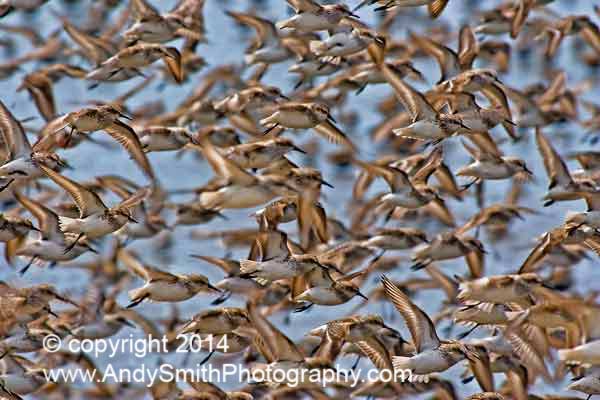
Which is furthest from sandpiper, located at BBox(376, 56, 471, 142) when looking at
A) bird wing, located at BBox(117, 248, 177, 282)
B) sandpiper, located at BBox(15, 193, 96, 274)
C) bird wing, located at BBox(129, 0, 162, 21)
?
bird wing, located at BBox(129, 0, 162, 21)

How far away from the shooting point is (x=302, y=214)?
12602mm

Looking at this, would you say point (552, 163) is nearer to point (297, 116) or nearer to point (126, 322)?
point (297, 116)

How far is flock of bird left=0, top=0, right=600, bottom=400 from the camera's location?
41.5ft

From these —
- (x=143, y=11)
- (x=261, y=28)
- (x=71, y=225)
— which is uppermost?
(x=143, y=11)

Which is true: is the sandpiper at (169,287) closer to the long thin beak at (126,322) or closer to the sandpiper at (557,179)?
the long thin beak at (126,322)

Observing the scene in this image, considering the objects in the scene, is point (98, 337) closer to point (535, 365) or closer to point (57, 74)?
point (57, 74)

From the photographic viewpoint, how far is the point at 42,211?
13.6 metres

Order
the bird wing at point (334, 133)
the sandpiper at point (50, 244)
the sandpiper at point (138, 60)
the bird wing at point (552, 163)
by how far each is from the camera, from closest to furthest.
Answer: the sandpiper at point (50, 244)
the bird wing at point (552, 163)
the sandpiper at point (138, 60)
the bird wing at point (334, 133)

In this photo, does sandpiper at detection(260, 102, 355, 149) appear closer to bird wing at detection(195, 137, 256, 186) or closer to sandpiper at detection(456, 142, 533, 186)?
bird wing at detection(195, 137, 256, 186)

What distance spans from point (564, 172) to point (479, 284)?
188 centimetres

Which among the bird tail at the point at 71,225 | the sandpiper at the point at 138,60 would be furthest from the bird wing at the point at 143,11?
the bird tail at the point at 71,225

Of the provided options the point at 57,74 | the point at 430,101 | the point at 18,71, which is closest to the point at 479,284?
the point at 430,101

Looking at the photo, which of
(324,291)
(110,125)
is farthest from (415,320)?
(110,125)

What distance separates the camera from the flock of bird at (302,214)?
41.5 ft
